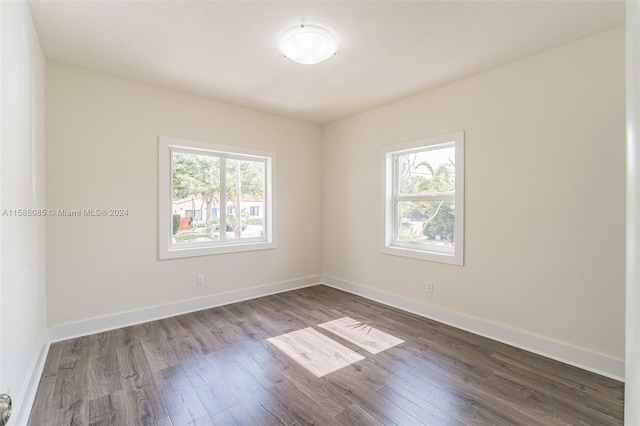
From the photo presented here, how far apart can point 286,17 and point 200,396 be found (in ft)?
8.76

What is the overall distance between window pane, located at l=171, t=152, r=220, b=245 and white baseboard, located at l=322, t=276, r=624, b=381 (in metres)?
2.43

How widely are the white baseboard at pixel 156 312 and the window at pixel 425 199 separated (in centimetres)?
179

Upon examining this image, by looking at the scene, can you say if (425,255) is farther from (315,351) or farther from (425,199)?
(315,351)

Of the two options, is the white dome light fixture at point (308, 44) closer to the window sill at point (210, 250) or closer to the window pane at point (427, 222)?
the window pane at point (427, 222)

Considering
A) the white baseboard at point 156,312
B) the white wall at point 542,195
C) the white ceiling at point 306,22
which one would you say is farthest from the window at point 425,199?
the white baseboard at point 156,312

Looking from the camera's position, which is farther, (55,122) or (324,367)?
(55,122)

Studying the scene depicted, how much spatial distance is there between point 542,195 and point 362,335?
2.05 m

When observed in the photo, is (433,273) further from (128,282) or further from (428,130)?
(128,282)

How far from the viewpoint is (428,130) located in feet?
11.0

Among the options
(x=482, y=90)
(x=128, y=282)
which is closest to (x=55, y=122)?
(x=128, y=282)

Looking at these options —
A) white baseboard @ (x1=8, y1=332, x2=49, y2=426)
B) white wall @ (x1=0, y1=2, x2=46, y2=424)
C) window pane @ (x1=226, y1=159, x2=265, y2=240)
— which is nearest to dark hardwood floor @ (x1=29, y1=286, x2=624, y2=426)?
white baseboard @ (x1=8, y1=332, x2=49, y2=426)

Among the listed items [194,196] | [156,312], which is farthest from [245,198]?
[156,312]
